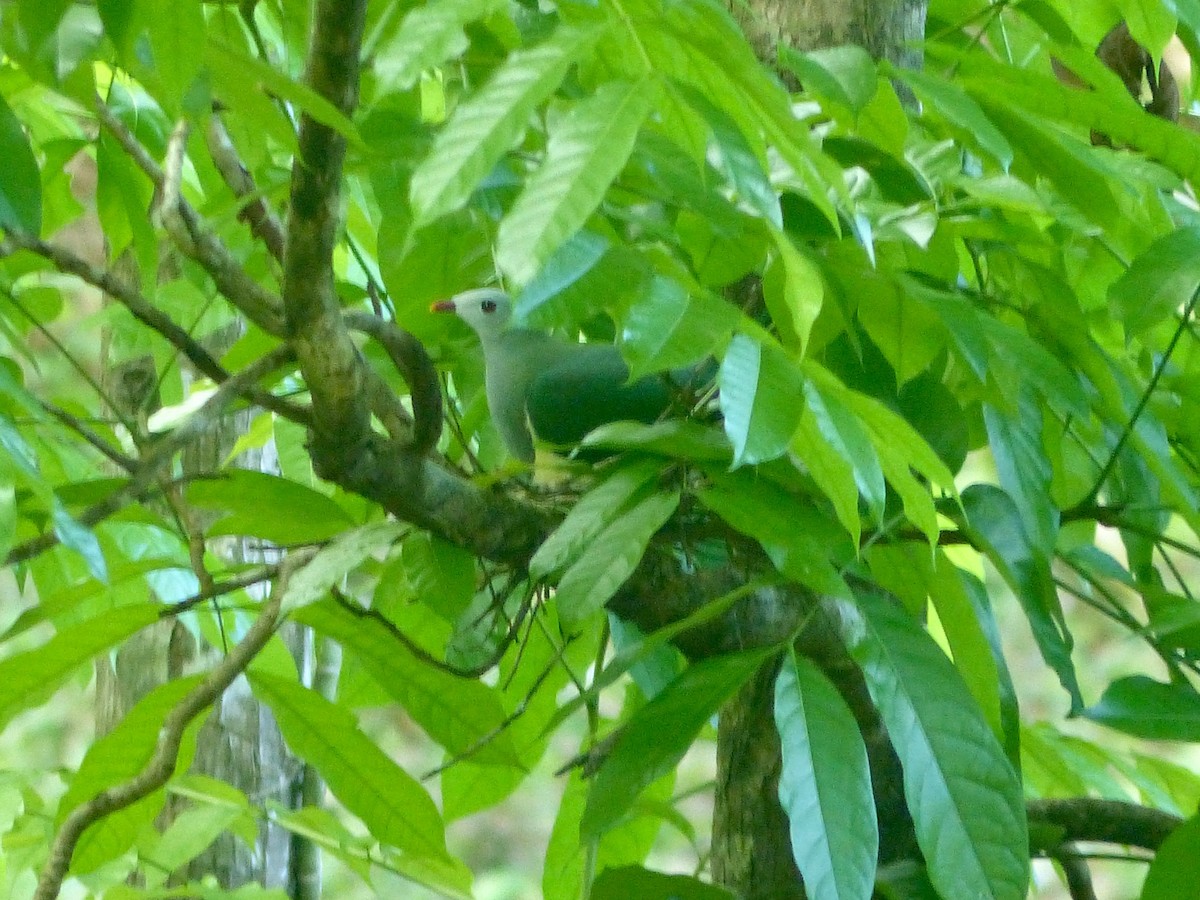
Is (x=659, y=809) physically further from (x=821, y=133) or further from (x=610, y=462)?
(x=821, y=133)

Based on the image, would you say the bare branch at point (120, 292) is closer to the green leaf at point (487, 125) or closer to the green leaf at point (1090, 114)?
the green leaf at point (487, 125)

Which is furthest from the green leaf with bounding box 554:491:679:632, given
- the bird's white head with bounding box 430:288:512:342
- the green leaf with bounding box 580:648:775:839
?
the bird's white head with bounding box 430:288:512:342

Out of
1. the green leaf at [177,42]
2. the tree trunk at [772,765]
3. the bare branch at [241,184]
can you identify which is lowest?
the tree trunk at [772,765]

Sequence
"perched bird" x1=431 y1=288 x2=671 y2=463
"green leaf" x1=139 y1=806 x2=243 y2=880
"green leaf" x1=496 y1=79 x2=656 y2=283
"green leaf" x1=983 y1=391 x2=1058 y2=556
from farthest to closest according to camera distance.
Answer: "perched bird" x1=431 y1=288 x2=671 y2=463, "green leaf" x1=139 y1=806 x2=243 y2=880, "green leaf" x1=983 y1=391 x2=1058 y2=556, "green leaf" x1=496 y1=79 x2=656 y2=283

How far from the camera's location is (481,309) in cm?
127

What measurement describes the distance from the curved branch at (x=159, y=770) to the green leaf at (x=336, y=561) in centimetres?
4

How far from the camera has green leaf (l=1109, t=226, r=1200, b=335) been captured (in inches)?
31.0

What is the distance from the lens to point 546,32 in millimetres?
856

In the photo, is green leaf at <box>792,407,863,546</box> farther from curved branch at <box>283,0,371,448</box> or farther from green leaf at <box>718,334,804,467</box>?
curved branch at <box>283,0,371,448</box>

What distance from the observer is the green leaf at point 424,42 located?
555 mm

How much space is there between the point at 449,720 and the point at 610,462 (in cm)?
21

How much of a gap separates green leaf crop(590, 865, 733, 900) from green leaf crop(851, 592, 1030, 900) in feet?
0.74

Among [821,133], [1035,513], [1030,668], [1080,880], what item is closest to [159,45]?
[821,133]

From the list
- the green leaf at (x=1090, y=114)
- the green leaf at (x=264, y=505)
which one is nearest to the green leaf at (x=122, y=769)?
the green leaf at (x=264, y=505)
